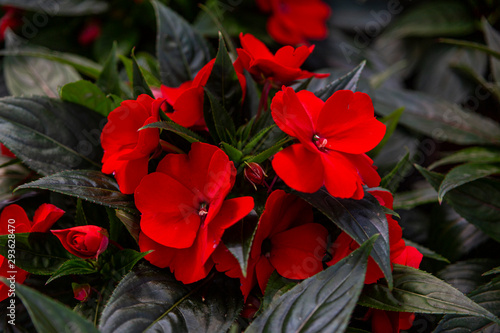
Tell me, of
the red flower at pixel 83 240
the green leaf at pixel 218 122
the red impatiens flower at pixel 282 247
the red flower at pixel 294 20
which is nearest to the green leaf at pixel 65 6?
the red flower at pixel 294 20

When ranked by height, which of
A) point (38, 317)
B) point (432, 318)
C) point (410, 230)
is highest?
point (38, 317)

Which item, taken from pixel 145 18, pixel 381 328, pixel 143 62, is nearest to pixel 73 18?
pixel 145 18

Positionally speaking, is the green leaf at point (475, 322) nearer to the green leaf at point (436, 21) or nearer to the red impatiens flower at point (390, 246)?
the red impatiens flower at point (390, 246)

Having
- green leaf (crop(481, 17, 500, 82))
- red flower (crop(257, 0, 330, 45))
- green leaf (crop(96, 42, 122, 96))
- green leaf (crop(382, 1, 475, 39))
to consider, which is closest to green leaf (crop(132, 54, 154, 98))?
green leaf (crop(96, 42, 122, 96))

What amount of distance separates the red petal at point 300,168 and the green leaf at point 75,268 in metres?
0.37

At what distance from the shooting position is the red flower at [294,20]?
1.61m

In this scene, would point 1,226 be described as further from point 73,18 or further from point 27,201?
point 73,18

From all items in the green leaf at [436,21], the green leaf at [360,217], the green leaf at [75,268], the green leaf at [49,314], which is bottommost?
the green leaf at [436,21]

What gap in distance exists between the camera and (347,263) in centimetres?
62

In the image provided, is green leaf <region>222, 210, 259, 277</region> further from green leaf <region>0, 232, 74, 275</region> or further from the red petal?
green leaf <region>0, 232, 74, 275</region>

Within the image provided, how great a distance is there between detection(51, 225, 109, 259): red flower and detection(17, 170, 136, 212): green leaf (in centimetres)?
5

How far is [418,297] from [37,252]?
65cm

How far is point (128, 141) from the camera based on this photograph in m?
0.72

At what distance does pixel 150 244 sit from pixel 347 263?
31 cm
